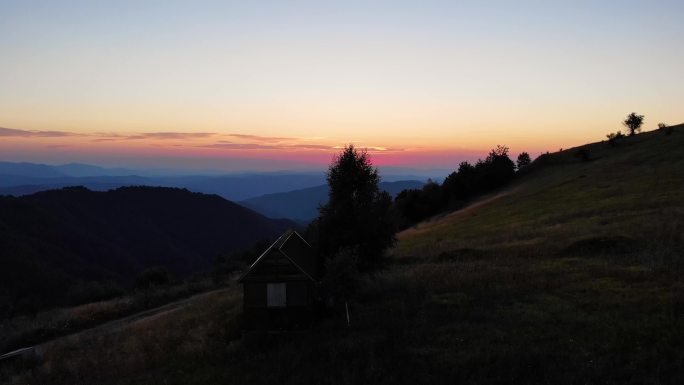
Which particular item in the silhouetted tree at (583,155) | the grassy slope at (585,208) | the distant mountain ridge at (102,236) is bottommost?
the distant mountain ridge at (102,236)

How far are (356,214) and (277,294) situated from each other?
774 centimetres

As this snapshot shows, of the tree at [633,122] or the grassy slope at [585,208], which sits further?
the tree at [633,122]

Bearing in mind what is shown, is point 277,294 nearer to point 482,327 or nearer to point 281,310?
point 281,310

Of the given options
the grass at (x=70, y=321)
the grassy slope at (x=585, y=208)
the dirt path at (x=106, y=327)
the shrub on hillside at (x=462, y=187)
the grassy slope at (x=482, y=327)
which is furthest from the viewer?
the shrub on hillside at (x=462, y=187)

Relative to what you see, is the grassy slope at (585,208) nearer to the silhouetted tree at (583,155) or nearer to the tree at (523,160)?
the silhouetted tree at (583,155)

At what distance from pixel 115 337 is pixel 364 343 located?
20.5 m

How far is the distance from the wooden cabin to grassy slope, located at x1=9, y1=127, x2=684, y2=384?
167 centimetres

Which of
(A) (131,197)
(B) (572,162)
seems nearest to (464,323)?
(B) (572,162)

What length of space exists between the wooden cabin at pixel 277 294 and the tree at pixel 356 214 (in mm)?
4470

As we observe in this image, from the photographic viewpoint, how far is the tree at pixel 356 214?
30.8 m

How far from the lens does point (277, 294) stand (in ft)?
87.1

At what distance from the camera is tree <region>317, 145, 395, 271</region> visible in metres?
30.8

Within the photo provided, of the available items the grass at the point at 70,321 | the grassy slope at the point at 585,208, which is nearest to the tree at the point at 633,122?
the grassy slope at the point at 585,208

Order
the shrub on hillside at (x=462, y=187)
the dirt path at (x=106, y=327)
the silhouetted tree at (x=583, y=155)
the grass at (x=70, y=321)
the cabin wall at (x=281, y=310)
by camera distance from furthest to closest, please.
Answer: the shrub on hillside at (x=462, y=187) < the silhouetted tree at (x=583, y=155) < the grass at (x=70, y=321) < the dirt path at (x=106, y=327) < the cabin wall at (x=281, y=310)
